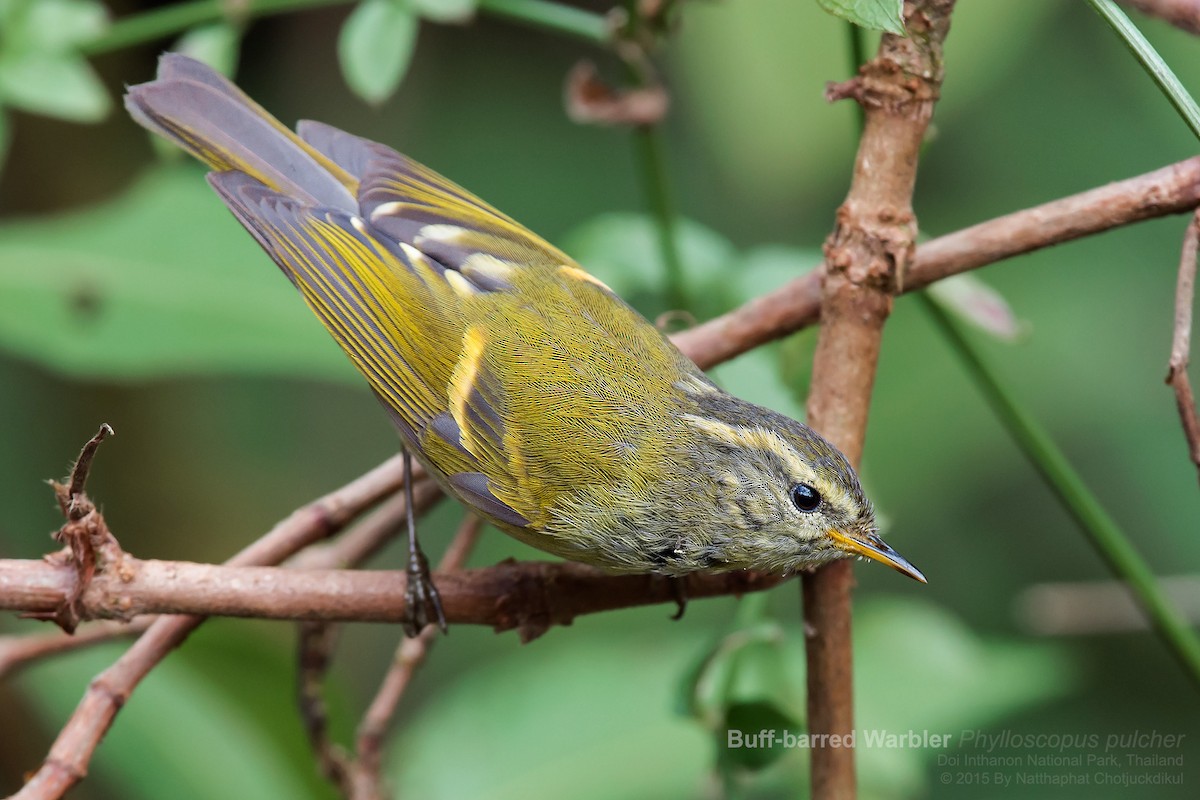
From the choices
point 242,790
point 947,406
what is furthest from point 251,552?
point 947,406

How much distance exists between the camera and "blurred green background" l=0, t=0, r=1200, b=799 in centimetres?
306

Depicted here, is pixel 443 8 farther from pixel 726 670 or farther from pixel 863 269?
pixel 726 670

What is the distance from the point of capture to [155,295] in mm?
3463

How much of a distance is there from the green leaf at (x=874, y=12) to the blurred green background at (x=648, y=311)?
96 cm

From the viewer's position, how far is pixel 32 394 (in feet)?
14.7

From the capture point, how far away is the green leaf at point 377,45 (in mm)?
2424

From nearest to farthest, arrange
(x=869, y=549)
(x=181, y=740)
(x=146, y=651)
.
A: (x=146, y=651) → (x=869, y=549) → (x=181, y=740)

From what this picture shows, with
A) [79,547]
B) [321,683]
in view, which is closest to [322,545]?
[321,683]

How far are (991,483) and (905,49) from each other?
2.37 m

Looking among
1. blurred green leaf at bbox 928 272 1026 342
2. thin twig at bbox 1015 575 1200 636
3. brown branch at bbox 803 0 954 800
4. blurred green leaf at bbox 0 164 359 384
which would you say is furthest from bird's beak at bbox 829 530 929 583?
blurred green leaf at bbox 0 164 359 384

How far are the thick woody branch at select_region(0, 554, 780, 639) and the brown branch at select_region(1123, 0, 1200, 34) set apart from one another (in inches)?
41.6

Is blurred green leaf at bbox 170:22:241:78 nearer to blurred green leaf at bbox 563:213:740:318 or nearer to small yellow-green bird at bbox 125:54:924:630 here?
small yellow-green bird at bbox 125:54:924:630

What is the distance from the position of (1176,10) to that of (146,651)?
1822 millimetres

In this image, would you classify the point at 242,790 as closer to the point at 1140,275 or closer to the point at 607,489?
the point at 607,489
